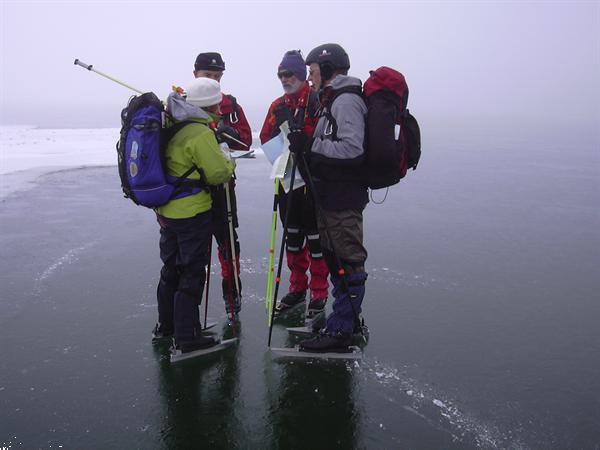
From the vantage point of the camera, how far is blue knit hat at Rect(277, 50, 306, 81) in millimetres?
3893

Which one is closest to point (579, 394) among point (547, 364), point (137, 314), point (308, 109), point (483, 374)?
point (547, 364)

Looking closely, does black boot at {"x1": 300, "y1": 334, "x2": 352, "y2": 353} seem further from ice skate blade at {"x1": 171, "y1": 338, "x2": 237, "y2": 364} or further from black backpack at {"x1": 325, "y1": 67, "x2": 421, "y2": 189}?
black backpack at {"x1": 325, "y1": 67, "x2": 421, "y2": 189}

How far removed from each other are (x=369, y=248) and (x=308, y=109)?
2.35m

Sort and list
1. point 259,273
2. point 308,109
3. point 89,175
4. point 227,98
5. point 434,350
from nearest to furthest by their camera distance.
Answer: point 434,350, point 308,109, point 227,98, point 259,273, point 89,175

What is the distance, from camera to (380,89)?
3.22 meters

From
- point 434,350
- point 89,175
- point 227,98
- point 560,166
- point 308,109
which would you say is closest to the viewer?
point 434,350

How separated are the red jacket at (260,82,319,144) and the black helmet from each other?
32 cm

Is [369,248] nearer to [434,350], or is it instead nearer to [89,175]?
[434,350]

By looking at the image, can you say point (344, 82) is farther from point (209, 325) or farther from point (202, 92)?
point (209, 325)

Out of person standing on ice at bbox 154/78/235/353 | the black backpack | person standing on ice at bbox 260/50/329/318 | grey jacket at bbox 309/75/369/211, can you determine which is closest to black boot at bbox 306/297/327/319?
person standing on ice at bbox 260/50/329/318

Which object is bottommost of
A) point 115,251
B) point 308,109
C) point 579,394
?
point 579,394

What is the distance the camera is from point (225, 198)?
3781mm

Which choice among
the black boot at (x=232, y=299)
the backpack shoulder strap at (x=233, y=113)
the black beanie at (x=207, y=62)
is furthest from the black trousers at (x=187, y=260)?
the black beanie at (x=207, y=62)

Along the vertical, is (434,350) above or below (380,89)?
below
